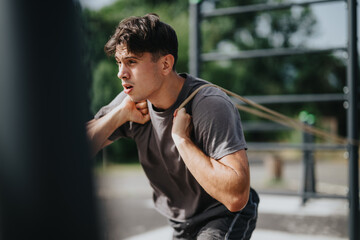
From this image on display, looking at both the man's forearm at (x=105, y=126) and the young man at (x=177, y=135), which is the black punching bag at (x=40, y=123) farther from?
the man's forearm at (x=105, y=126)

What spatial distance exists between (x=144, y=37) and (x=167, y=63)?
5.7 inches

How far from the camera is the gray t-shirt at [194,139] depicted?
1.57 metres

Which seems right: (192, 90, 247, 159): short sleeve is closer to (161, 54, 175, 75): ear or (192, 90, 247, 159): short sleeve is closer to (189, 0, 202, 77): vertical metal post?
(161, 54, 175, 75): ear

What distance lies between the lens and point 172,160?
179 cm

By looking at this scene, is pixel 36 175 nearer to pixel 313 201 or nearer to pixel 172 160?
pixel 172 160

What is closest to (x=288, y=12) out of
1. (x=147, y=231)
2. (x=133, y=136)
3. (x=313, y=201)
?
(x=313, y=201)

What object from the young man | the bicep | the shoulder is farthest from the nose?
the bicep

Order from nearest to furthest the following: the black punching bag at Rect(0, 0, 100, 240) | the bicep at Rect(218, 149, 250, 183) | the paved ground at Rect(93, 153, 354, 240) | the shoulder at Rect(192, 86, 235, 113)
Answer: the black punching bag at Rect(0, 0, 100, 240)
the bicep at Rect(218, 149, 250, 183)
the shoulder at Rect(192, 86, 235, 113)
the paved ground at Rect(93, 153, 354, 240)

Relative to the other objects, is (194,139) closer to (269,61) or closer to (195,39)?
(195,39)

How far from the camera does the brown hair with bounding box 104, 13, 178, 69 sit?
1.64 meters

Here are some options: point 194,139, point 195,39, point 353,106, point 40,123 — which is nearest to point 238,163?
point 194,139

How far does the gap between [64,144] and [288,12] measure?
64.5 ft

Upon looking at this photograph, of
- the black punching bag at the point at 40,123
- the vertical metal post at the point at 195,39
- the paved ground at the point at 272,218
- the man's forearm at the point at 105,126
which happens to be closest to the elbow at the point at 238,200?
the man's forearm at the point at 105,126

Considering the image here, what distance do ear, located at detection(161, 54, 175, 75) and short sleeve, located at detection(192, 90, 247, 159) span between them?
185mm
